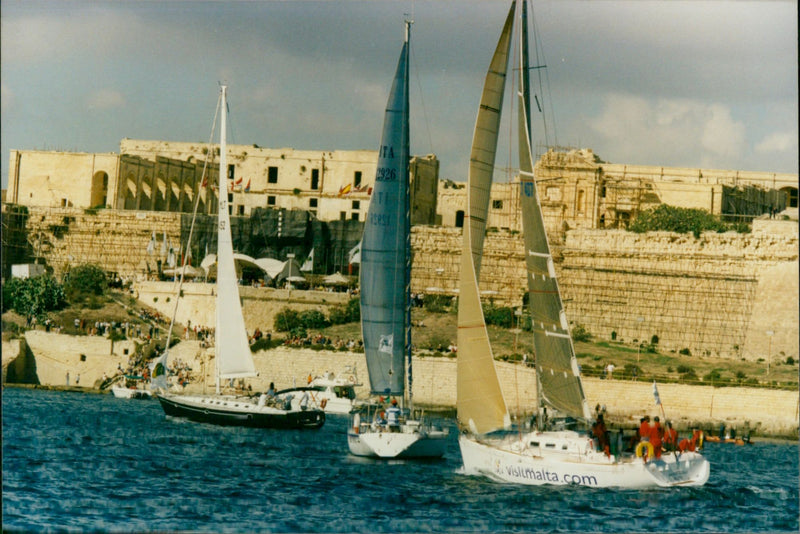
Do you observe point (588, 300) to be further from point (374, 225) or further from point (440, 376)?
point (374, 225)

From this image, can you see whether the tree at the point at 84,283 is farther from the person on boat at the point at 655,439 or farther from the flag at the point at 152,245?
the person on boat at the point at 655,439

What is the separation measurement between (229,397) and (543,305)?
12804 mm

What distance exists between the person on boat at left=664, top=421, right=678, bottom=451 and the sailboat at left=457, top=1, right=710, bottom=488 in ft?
0.81

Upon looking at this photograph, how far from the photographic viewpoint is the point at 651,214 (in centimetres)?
5781

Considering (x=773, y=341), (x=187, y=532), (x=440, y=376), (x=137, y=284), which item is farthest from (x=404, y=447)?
(x=137, y=284)

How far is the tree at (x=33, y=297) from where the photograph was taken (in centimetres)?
5153

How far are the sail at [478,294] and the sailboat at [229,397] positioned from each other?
990cm

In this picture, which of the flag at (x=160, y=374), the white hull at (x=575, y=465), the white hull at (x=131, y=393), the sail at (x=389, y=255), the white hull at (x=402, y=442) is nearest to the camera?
the white hull at (x=575, y=465)

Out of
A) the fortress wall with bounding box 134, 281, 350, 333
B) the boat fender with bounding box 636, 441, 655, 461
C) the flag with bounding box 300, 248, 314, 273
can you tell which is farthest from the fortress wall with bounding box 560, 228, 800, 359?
the boat fender with bounding box 636, 441, 655, 461

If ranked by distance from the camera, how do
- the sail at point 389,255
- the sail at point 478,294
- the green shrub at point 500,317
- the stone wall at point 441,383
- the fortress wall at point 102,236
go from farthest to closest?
the fortress wall at point 102,236, the green shrub at point 500,317, the stone wall at point 441,383, the sail at point 389,255, the sail at point 478,294

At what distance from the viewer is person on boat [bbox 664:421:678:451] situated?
85.1ft

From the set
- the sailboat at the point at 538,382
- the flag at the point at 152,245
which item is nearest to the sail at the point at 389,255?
the sailboat at the point at 538,382

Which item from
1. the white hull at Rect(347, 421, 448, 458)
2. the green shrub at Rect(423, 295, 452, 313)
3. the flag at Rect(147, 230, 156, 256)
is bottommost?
the white hull at Rect(347, 421, 448, 458)

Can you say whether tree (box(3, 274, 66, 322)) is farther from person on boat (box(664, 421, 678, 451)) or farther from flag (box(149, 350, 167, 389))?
person on boat (box(664, 421, 678, 451))
